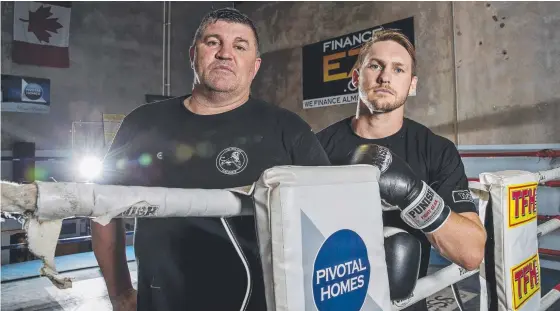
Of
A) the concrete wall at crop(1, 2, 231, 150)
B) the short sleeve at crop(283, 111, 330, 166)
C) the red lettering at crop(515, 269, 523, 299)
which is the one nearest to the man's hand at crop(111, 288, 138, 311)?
the short sleeve at crop(283, 111, 330, 166)

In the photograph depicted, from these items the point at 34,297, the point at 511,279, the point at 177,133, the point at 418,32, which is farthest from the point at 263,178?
the point at 418,32

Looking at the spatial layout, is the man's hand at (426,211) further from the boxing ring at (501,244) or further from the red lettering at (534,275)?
the red lettering at (534,275)

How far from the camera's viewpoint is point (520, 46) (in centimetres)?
378

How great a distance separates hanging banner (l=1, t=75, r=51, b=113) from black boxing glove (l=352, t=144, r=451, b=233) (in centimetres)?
502

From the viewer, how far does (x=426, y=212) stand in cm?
108

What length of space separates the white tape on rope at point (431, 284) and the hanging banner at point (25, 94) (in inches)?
203

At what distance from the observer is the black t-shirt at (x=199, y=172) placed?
3.93ft

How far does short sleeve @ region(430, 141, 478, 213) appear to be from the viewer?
1.28m

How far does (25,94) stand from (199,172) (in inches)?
181

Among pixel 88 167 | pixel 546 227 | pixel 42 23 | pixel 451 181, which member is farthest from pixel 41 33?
pixel 546 227

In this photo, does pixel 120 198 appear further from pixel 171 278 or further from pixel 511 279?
pixel 511 279

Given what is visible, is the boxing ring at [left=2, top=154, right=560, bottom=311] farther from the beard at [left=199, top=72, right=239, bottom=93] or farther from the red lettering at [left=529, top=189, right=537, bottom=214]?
the beard at [left=199, top=72, right=239, bottom=93]

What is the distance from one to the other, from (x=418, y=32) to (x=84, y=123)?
4.33 meters

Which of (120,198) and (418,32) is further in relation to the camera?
(418,32)
